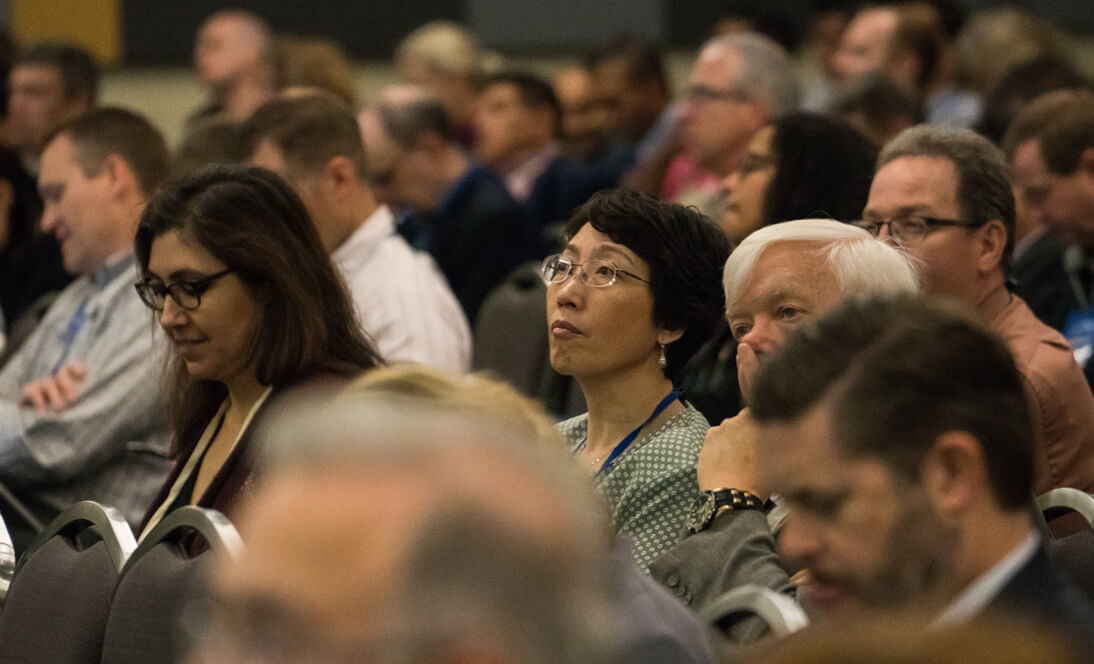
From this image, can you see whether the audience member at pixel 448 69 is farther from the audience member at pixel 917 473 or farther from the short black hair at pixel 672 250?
the audience member at pixel 917 473

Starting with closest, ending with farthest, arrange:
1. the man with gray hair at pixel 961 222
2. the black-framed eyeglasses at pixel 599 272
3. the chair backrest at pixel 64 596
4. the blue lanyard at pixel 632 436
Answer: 1. the chair backrest at pixel 64 596
2. the blue lanyard at pixel 632 436
3. the black-framed eyeglasses at pixel 599 272
4. the man with gray hair at pixel 961 222

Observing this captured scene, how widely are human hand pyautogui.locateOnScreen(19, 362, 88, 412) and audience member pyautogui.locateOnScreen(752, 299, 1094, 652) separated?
8.11ft

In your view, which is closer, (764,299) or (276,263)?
(764,299)

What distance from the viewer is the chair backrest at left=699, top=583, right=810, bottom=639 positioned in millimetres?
1581

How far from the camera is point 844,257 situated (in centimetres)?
231

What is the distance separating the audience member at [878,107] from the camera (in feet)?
14.8

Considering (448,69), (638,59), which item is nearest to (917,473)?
(638,59)

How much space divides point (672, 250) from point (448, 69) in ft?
17.3

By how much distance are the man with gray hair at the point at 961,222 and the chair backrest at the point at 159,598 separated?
1.46 m

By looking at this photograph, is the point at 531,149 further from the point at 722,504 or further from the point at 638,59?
the point at 722,504

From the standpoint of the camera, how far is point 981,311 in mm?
2887

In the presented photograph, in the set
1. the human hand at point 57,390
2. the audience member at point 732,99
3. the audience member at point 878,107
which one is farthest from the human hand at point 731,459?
the audience member at point 732,99

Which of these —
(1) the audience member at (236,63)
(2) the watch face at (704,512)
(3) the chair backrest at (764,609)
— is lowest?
(1) the audience member at (236,63)

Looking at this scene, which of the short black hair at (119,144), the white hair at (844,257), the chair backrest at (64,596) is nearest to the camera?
the chair backrest at (64,596)
